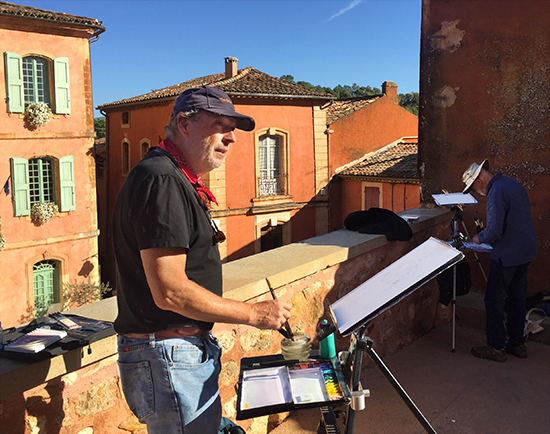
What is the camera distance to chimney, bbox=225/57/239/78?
1894 cm

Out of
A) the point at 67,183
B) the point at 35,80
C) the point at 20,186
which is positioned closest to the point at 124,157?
the point at 67,183

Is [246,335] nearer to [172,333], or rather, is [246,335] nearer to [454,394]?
[172,333]

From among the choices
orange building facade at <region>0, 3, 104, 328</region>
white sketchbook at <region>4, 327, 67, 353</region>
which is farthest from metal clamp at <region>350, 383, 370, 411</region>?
orange building facade at <region>0, 3, 104, 328</region>

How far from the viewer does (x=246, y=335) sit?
9.10 ft

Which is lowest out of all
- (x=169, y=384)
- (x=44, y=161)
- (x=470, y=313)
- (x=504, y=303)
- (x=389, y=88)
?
(x=470, y=313)

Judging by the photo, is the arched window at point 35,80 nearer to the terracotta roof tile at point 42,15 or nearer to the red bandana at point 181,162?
the terracotta roof tile at point 42,15

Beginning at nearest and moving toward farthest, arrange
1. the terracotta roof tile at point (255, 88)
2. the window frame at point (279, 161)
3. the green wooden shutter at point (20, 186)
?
the green wooden shutter at point (20, 186)
the terracotta roof tile at point (255, 88)
the window frame at point (279, 161)

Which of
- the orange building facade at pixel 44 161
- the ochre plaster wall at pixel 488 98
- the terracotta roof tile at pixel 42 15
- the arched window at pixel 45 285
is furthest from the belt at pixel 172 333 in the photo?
the arched window at pixel 45 285

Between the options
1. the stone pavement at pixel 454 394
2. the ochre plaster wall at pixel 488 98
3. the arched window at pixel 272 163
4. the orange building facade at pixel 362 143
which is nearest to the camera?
the stone pavement at pixel 454 394

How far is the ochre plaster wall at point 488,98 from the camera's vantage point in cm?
539

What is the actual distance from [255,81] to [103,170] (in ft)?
28.2

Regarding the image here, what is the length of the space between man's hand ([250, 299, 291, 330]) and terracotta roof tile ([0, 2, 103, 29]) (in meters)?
14.5

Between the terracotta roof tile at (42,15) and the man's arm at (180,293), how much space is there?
14.4 m

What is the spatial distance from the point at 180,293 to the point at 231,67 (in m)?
18.5
